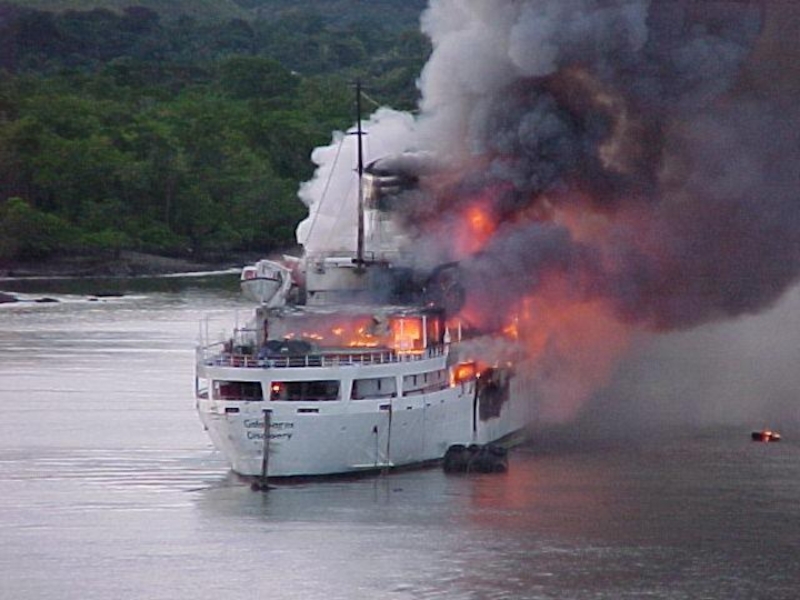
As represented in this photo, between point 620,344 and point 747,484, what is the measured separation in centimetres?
1333

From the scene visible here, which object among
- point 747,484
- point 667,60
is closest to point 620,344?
point 667,60

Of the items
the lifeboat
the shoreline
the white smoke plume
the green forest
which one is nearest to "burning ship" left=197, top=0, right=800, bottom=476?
the white smoke plume

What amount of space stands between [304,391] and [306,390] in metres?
0.08

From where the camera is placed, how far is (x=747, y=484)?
5175cm

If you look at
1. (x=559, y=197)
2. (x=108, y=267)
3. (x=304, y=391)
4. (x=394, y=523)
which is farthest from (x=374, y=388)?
(x=108, y=267)

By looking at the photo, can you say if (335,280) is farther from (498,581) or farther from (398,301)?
(498,581)

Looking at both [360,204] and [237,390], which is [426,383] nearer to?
[237,390]

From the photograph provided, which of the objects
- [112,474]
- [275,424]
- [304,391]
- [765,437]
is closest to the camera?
[275,424]

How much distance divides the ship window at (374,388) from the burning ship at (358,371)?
22mm

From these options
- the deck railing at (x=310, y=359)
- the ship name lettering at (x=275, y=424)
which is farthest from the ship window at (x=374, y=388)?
the ship name lettering at (x=275, y=424)

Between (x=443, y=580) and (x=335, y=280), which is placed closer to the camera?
(x=443, y=580)

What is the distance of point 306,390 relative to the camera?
50.2 m

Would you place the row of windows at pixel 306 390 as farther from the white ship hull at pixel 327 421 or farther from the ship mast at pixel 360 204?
the ship mast at pixel 360 204

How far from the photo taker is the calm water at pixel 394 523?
140 ft
